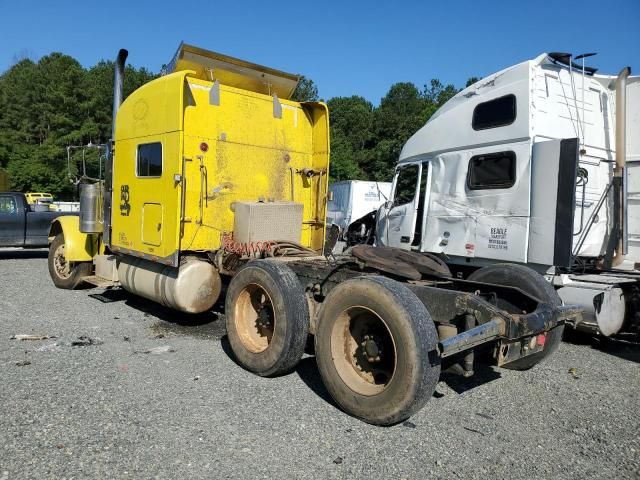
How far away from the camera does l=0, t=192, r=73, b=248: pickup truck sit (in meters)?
13.5

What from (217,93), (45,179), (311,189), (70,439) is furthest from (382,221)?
(45,179)

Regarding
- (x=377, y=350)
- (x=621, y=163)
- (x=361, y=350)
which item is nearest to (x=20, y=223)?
(x=361, y=350)

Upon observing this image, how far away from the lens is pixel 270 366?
15.3 feet

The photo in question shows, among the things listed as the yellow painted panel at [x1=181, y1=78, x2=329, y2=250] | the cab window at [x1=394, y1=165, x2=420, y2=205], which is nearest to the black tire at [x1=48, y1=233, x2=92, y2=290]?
the yellow painted panel at [x1=181, y1=78, x2=329, y2=250]

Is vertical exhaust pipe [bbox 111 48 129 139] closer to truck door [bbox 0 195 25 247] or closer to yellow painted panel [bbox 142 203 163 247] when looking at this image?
yellow painted panel [bbox 142 203 163 247]

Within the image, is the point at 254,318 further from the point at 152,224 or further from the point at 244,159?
A: the point at 244,159

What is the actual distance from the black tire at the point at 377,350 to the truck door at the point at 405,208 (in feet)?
15.7

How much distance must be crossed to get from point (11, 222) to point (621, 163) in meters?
14.1

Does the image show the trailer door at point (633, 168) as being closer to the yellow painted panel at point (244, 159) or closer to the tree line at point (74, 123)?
the yellow painted panel at point (244, 159)

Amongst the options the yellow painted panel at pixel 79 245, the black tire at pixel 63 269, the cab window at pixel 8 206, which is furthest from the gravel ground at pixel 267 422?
the cab window at pixel 8 206

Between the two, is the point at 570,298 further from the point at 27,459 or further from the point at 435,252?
the point at 27,459

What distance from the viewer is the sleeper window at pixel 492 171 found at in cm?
710

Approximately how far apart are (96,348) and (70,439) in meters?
2.33

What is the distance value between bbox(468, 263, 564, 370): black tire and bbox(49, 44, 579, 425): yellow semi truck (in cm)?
2
